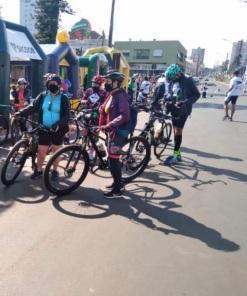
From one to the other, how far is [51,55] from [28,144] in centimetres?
774

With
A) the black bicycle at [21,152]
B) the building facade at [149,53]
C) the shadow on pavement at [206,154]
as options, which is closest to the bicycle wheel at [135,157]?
the black bicycle at [21,152]

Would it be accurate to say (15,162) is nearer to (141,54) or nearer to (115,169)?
(115,169)

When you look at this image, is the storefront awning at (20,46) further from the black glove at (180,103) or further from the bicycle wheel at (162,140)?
the black glove at (180,103)

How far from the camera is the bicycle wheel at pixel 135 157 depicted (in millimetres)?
6012

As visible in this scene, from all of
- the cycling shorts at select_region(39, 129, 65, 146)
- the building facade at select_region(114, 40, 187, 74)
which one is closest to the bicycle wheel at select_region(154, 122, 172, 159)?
the cycling shorts at select_region(39, 129, 65, 146)

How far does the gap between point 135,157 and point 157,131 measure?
1.55 metres

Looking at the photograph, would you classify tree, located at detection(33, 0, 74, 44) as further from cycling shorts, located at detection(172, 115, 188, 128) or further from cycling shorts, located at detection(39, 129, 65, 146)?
cycling shorts, located at detection(39, 129, 65, 146)

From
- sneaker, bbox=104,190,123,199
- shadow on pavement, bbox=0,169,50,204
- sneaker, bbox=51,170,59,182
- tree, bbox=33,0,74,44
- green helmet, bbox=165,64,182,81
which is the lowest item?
shadow on pavement, bbox=0,169,50,204

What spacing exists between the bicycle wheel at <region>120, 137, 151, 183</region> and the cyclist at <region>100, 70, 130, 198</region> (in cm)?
82

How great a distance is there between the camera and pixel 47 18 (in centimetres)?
3428

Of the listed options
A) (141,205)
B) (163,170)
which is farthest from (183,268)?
(163,170)

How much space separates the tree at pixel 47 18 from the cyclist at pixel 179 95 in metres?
29.4

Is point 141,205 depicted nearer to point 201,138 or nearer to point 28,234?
point 28,234

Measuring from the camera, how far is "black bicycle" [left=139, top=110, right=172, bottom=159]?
7.27 meters
